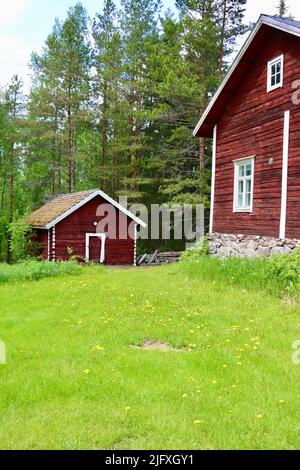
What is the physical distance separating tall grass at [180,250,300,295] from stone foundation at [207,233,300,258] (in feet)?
1.99

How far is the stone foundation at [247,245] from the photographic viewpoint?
34.7ft

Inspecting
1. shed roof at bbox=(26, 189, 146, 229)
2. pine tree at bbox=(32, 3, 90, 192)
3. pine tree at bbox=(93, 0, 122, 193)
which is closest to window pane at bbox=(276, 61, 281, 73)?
shed roof at bbox=(26, 189, 146, 229)

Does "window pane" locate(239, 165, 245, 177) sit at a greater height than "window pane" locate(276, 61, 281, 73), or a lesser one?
lesser

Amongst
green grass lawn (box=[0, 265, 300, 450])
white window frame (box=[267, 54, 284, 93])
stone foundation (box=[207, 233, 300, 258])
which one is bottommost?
green grass lawn (box=[0, 265, 300, 450])

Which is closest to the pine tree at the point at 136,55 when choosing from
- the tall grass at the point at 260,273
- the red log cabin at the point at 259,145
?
the red log cabin at the point at 259,145

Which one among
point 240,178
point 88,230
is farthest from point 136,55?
point 240,178

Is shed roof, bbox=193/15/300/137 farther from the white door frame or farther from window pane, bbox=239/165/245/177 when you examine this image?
the white door frame

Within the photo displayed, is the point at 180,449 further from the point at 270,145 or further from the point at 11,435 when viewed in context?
the point at 270,145

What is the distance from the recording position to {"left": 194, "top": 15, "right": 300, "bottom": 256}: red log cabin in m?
10.5

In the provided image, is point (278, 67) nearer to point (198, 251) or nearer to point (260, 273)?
point (260, 273)

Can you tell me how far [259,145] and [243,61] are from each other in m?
2.79

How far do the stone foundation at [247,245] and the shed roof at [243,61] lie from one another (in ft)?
13.7

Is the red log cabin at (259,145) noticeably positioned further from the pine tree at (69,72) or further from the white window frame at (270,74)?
the pine tree at (69,72)

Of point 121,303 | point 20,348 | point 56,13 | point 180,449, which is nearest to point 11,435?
point 180,449
